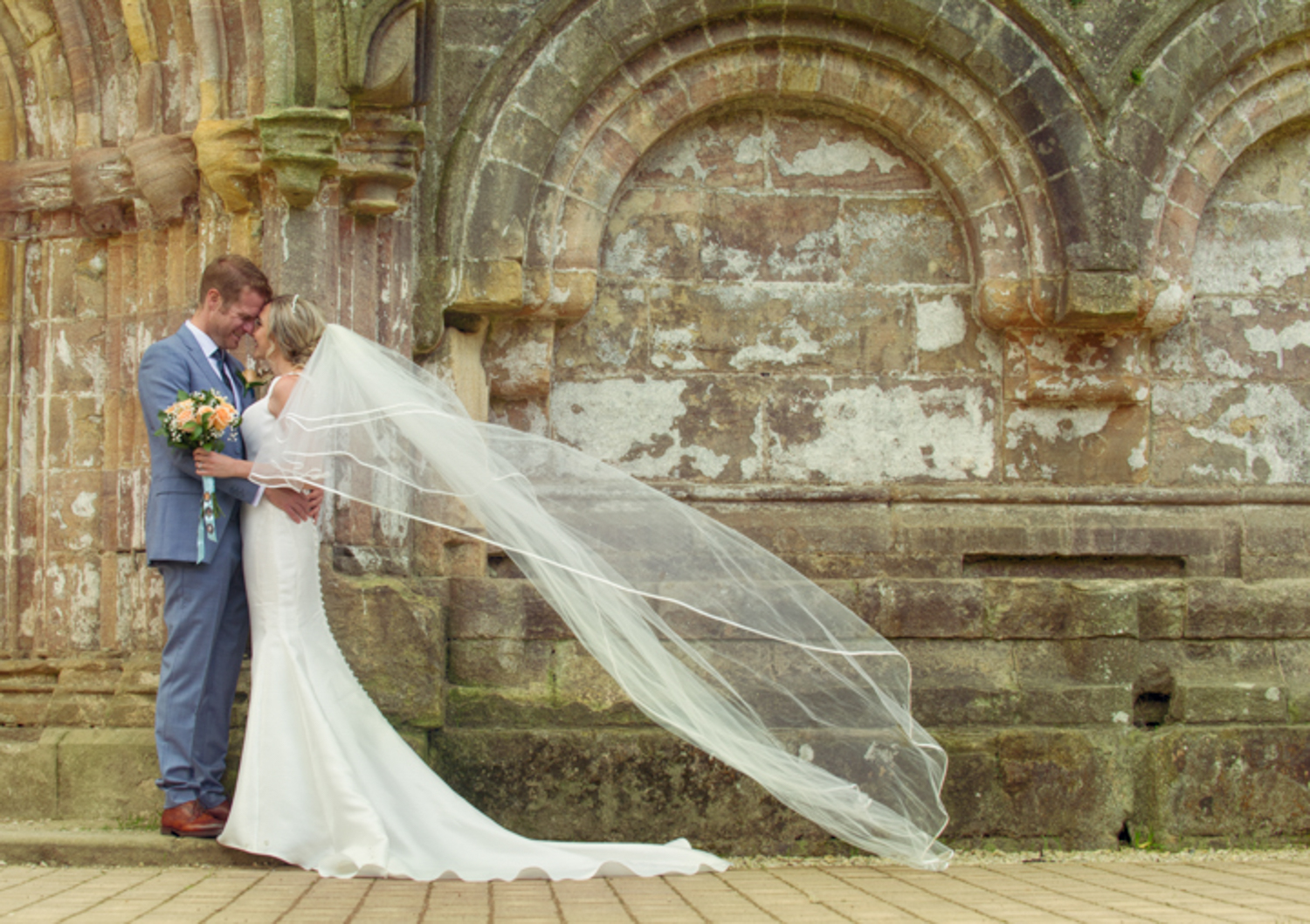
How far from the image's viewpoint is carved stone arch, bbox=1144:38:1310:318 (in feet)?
18.7

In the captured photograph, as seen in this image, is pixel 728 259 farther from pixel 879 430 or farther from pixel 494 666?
pixel 494 666

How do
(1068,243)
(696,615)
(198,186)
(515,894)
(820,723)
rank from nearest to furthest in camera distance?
(515,894) < (820,723) < (696,615) < (198,186) < (1068,243)

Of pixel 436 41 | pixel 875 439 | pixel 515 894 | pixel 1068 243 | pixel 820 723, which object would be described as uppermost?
pixel 436 41

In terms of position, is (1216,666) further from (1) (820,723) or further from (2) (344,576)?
(2) (344,576)

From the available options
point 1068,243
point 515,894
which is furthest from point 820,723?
point 1068,243

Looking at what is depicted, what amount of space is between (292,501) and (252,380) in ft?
2.16

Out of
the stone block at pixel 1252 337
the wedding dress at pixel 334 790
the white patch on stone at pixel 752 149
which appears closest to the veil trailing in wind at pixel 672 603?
the wedding dress at pixel 334 790

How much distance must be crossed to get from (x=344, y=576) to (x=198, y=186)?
1.78m

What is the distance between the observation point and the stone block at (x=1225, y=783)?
5.20m

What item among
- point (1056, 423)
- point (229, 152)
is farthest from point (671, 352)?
point (229, 152)

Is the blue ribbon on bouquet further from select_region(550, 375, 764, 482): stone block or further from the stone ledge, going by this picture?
select_region(550, 375, 764, 482): stone block

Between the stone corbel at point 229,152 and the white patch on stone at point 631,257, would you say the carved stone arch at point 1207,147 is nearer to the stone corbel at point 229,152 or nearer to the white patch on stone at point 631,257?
the white patch on stone at point 631,257

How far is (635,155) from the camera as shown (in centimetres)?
576

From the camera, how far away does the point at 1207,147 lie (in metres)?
5.79
